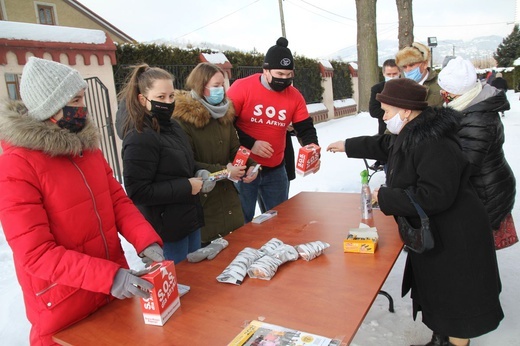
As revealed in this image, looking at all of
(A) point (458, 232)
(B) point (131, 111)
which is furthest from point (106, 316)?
(A) point (458, 232)

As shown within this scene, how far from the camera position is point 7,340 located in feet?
8.02

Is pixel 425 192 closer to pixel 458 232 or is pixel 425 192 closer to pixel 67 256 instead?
pixel 458 232

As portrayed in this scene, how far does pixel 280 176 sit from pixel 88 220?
6.61ft

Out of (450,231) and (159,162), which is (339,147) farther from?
(159,162)

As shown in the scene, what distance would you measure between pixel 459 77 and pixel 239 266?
5.99ft

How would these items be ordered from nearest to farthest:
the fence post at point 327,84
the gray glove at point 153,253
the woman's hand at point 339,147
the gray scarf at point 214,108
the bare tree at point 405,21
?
the gray glove at point 153,253
the gray scarf at point 214,108
the woman's hand at point 339,147
the bare tree at point 405,21
the fence post at point 327,84

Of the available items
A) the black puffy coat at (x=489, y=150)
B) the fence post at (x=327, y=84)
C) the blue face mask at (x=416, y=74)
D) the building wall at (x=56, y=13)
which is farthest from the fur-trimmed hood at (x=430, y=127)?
the building wall at (x=56, y=13)

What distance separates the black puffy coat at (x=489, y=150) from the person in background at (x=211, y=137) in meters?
1.40

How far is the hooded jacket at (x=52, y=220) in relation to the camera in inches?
51.4

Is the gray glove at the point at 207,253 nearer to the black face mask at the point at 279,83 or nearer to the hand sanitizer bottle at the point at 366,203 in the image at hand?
the hand sanitizer bottle at the point at 366,203

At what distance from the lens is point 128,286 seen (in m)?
1.34

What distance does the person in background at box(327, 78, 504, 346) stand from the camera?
1805mm

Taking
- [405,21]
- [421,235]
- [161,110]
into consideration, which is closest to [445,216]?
[421,235]

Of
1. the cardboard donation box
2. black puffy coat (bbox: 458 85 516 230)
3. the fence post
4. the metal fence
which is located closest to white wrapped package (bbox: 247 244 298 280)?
the cardboard donation box
